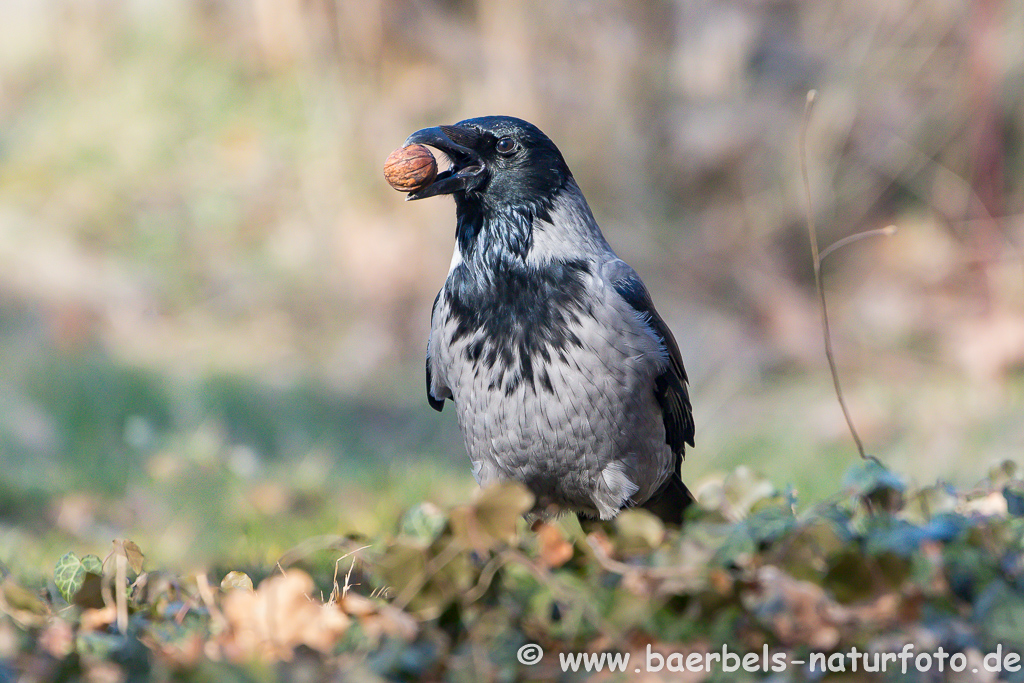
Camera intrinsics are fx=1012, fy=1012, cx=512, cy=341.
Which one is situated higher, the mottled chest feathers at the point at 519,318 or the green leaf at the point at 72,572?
the mottled chest feathers at the point at 519,318

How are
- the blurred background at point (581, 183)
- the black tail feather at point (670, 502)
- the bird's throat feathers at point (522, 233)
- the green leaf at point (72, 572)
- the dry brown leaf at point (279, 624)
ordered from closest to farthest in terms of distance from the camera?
the dry brown leaf at point (279, 624)
the green leaf at point (72, 572)
the bird's throat feathers at point (522, 233)
the black tail feather at point (670, 502)
the blurred background at point (581, 183)

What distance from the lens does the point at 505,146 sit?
2.97 meters

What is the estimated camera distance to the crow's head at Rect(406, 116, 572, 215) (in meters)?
2.97

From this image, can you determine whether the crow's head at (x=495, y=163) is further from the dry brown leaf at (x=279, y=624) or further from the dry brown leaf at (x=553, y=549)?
the dry brown leaf at (x=279, y=624)

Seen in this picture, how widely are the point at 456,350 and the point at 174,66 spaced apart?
243 inches

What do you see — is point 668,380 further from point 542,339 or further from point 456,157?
point 456,157

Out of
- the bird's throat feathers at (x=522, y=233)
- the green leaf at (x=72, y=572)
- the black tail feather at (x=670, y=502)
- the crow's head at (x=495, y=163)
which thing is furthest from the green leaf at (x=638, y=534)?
the black tail feather at (x=670, y=502)

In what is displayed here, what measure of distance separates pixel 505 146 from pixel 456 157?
15 cm

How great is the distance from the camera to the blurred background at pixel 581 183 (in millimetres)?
Result: 6660

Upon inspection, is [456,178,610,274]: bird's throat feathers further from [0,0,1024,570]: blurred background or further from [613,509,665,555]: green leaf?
[0,0,1024,570]: blurred background

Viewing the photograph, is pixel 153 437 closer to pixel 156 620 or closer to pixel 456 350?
pixel 456 350

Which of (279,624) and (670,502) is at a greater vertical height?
(279,624)

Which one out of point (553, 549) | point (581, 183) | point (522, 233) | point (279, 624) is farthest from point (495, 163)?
point (581, 183)

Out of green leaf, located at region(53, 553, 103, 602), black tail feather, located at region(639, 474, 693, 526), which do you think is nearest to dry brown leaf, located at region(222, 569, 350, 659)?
green leaf, located at region(53, 553, 103, 602)
